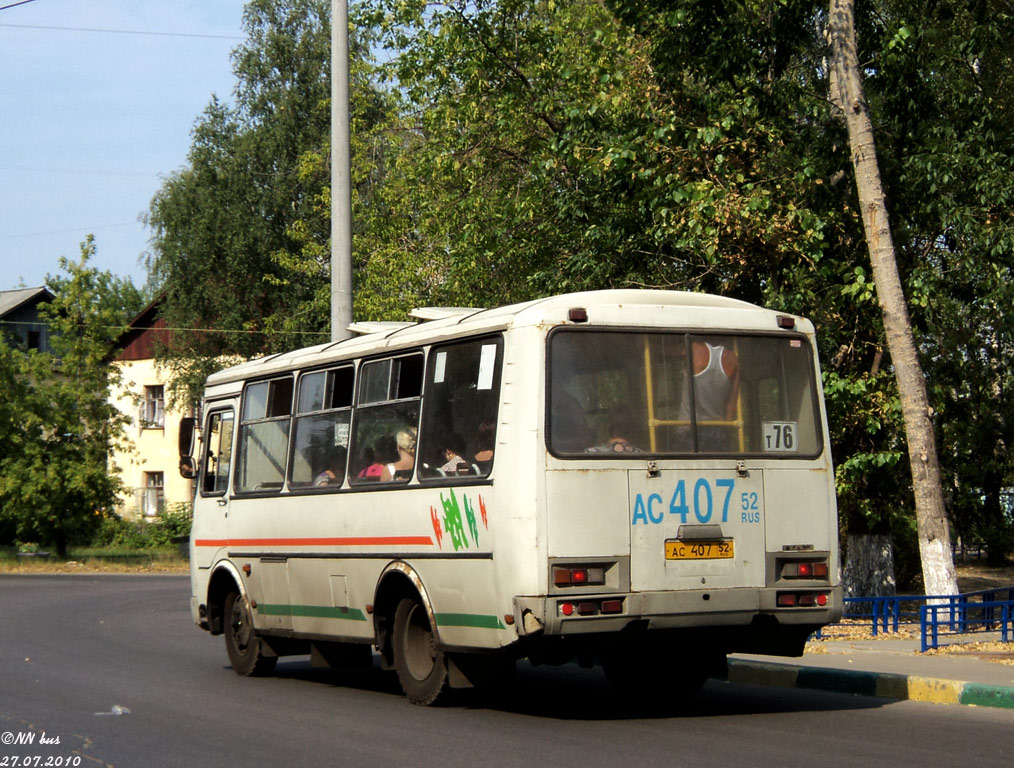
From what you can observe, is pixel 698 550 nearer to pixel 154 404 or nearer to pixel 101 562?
pixel 101 562

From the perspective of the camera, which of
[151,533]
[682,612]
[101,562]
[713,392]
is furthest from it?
[151,533]

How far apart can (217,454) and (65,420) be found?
32.7 meters

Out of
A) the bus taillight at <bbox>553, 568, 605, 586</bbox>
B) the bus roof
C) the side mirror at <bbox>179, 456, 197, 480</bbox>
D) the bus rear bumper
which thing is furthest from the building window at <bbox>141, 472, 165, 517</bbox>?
the bus taillight at <bbox>553, 568, 605, 586</bbox>

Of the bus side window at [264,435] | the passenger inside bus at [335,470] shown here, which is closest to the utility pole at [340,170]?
the bus side window at [264,435]

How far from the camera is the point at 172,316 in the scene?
2288 inches

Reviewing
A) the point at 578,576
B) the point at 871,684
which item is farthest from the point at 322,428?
the point at 871,684

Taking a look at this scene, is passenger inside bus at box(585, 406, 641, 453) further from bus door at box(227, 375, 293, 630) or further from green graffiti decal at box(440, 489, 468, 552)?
bus door at box(227, 375, 293, 630)

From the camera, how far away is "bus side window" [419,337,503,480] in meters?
10.5

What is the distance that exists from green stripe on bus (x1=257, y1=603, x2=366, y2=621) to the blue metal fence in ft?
17.2

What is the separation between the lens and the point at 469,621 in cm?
1042

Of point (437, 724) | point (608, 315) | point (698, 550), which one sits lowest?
point (437, 724)

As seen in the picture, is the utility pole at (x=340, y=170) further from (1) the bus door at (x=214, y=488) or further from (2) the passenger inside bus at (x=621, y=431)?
(2) the passenger inside bus at (x=621, y=431)

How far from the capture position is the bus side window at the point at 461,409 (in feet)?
34.5

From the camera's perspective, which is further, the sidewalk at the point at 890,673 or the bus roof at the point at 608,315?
the sidewalk at the point at 890,673
